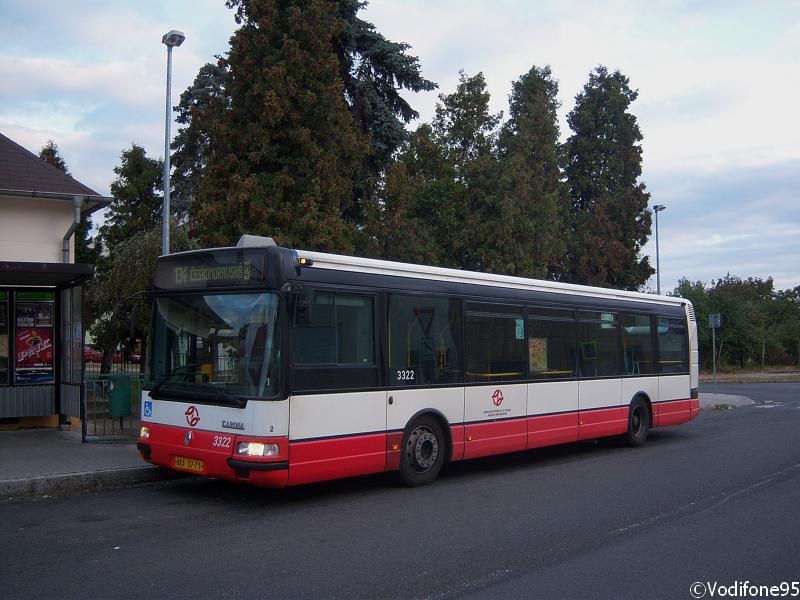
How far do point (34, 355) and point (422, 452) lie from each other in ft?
26.8

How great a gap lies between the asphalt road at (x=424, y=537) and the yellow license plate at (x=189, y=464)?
1.42 ft

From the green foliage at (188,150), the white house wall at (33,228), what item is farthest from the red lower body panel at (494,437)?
the green foliage at (188,150)

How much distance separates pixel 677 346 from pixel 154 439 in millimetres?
11228

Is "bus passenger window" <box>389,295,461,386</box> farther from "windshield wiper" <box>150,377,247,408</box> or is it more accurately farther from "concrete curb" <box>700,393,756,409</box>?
"concrete curb" <box>700,393,756,409</box>

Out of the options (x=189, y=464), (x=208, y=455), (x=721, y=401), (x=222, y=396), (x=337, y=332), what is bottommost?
(x=721, y=401)

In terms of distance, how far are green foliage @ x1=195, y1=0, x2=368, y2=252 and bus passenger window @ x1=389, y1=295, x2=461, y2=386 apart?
7.16 m

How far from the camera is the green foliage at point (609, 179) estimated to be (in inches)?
1490

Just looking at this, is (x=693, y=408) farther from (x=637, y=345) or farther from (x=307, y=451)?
(x=307, y=451)

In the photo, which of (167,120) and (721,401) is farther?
(721,401)

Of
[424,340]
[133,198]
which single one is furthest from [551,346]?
[133,198]

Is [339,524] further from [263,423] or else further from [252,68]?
[252,68]

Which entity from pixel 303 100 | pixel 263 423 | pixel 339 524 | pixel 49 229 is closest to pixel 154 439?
pixel 263 423

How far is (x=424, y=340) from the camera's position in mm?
10242

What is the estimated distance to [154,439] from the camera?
928cm
